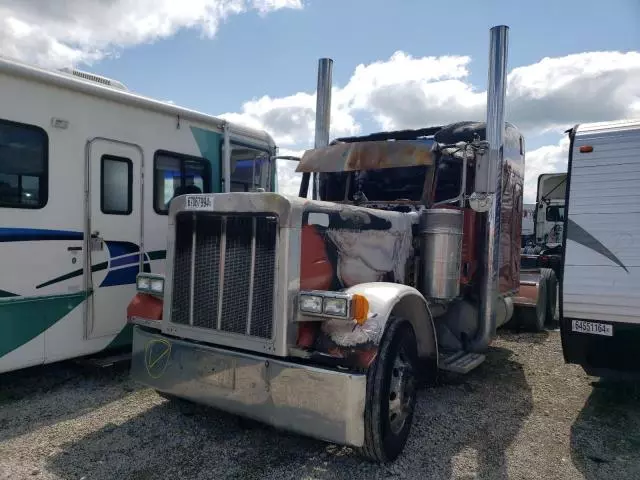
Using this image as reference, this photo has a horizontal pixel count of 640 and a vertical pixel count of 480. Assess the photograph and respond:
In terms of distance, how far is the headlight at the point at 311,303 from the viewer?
11.4ft

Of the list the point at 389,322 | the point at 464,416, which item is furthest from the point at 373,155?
the point at 464,416

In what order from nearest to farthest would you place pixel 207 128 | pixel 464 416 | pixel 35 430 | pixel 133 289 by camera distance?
1. pixel 35 430
2. pixel 464 416
3. pixel 133 289
4. pixel 207 128

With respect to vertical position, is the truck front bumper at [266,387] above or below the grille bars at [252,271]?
below

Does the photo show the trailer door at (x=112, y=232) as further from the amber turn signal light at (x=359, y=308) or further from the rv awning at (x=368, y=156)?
the amber turn signal light at (x=359, y=308)

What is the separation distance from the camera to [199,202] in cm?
389

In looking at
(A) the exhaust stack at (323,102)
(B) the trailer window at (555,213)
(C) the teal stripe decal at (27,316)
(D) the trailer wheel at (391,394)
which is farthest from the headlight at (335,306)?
(B) the trailer window at (555,213)

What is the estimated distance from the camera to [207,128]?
6574mm

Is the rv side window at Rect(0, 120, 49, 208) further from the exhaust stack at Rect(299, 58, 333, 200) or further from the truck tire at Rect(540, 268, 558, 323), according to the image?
the truck tire at Rect(540, 268, 558, 323)

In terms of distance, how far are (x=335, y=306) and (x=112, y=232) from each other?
10.3ft

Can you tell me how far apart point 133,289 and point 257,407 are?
109 inches

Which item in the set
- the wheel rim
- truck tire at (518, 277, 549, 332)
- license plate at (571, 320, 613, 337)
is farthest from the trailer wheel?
truck tire at (518, 277, 549, 332)

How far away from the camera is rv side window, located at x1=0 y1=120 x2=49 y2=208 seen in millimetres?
4645

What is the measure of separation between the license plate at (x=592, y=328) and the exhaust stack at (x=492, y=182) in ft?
3.20

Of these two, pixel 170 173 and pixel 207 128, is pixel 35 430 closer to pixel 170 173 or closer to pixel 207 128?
pixel 170 173
